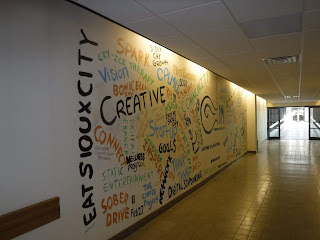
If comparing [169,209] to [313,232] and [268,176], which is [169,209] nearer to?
[313,232]

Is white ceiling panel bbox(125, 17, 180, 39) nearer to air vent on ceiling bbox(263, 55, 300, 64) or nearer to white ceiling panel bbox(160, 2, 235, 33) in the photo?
white ceiling panel bbox(160, 2, 235, 33)

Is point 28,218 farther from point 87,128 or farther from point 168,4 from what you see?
point 168,4

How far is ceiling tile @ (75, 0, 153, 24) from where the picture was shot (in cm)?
239

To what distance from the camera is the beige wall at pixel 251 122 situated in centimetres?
1084

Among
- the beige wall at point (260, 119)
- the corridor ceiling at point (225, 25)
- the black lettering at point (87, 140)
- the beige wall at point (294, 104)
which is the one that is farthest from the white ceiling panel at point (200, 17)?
the beige wall at point (294, 104)

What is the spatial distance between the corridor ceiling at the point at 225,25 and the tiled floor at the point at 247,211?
2581 mm

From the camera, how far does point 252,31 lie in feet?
10.5

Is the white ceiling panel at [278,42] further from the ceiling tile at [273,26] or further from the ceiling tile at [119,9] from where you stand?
the ceiling tile at [119,9]

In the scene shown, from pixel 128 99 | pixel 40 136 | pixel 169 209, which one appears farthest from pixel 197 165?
pixel 40 136

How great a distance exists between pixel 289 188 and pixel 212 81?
2943 mm

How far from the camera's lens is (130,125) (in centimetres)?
326

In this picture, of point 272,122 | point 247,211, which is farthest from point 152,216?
point 272,122

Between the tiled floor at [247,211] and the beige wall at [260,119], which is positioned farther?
the beige wall at [260,119]

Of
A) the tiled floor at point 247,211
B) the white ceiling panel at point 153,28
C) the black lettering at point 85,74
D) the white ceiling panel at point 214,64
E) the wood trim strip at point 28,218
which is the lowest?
the tiled floor at point 247,211
